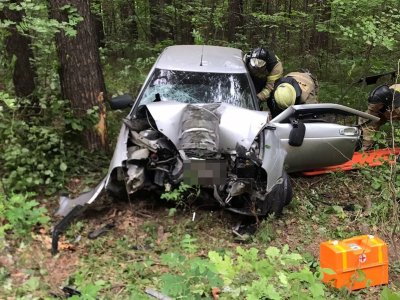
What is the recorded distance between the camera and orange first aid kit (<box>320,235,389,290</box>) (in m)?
3.96

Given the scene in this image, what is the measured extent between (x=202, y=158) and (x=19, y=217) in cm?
190

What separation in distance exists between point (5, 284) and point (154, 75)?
325cm

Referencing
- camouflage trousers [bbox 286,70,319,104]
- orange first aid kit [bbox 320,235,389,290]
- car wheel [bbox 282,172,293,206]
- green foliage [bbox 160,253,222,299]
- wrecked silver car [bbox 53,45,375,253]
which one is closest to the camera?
green foliage [bbox 160,253,222,299]

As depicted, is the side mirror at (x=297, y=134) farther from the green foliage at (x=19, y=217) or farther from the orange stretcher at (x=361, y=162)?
the green foliage at (x=19, y=217)

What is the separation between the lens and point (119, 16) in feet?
47.9

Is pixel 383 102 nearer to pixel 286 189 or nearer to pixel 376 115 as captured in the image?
pixel 376 115

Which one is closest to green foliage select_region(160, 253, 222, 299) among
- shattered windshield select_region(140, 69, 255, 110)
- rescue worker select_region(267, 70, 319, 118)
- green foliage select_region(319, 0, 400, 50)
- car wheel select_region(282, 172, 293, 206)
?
car wheel select_region(282, 172, 293, 206)

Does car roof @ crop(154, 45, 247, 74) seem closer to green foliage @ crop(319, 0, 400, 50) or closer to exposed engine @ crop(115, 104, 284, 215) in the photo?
exposed engine @ crop(115, 104, 284, 215)

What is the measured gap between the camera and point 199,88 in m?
5.80

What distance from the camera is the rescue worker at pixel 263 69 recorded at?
6879 mm

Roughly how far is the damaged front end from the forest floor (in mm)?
298

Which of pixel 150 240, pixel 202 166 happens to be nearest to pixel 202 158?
pixel 202 166

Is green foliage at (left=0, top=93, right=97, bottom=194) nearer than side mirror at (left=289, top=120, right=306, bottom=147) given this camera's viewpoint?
Yes

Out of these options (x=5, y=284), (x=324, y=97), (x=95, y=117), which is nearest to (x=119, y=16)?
(x=324, y=97)
